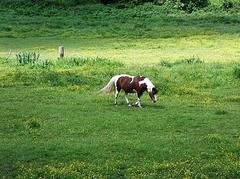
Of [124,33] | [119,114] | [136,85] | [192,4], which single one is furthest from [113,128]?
[192,4]

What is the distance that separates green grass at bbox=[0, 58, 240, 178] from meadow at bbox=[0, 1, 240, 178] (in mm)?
34

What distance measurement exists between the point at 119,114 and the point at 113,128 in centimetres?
246

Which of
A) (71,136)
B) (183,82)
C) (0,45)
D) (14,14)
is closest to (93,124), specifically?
(71,136)

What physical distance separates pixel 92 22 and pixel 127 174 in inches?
2227

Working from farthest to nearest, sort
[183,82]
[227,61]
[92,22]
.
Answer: [92,22] → [227,61] → [183,82]

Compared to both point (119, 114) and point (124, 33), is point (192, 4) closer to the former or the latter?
point (124, 33)

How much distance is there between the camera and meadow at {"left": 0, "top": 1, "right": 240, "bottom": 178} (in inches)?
641

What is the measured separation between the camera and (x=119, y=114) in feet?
75.8

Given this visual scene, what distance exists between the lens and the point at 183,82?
33.1m

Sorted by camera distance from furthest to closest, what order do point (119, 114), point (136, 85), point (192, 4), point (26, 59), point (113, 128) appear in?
1. point (192, 4)
2. point (26, 59)
3. point (136, 85)
4. point (119, 114)
5. point (113, 128)

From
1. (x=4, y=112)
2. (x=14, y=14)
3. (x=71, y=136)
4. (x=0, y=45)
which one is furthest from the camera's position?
(x=14, y=14)

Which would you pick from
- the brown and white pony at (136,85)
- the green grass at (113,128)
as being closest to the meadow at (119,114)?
the green grass at (113,128)

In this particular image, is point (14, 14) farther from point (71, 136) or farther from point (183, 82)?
point (71, 136)

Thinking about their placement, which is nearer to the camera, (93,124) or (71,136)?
(71,136)
